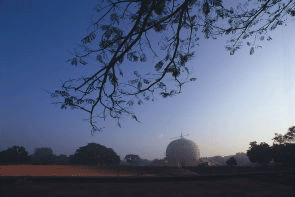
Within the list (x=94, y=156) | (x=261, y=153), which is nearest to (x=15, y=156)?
(x=94, y=156)

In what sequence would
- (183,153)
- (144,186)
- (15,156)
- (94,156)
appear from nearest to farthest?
1. (144,186)
2. (15,156)
3. (183,153)
4. (94,156)

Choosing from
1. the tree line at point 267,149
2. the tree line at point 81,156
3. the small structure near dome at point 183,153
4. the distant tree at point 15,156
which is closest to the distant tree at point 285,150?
the tree line at point 267,149

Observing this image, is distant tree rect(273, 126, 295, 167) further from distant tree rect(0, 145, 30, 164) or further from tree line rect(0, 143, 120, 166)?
distant tree rect(0, 145, 30, 164)

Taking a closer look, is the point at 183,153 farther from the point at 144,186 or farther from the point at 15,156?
the point at 144,186

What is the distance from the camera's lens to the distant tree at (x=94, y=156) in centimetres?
4531

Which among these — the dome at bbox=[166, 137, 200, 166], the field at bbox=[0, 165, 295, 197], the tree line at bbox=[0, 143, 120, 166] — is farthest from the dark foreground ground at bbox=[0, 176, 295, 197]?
the dome at bbox=[166, 137, 200, 166]

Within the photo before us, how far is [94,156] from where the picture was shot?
47031 millimetres

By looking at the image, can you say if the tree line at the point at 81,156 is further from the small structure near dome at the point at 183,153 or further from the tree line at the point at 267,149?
the tree line at the point at 267,149

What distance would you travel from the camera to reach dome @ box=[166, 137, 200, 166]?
4181cm

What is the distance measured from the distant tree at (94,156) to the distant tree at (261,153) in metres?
24.3

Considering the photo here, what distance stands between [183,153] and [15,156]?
89.5ft

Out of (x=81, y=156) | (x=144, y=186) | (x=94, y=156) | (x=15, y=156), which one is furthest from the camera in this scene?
(x=94, y=156)

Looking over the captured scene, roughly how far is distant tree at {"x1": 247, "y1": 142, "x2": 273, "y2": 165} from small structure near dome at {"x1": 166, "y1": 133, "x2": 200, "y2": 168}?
28.9 feet

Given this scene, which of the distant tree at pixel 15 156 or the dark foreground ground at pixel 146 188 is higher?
the distant tree at pixel 15 156
